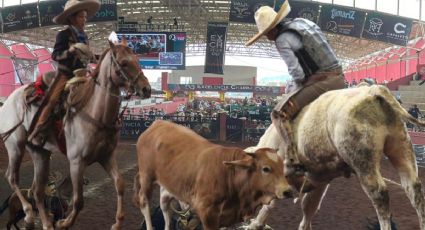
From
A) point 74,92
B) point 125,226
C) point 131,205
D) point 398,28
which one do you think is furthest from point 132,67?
point 398,28

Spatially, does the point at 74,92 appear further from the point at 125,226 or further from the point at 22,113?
the point at 125,226

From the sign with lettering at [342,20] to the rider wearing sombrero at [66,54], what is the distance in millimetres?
16854

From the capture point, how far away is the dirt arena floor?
21.5 ft

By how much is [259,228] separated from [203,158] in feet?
3.88

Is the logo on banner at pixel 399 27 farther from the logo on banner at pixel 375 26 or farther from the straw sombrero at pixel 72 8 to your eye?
the straw sombrero at pixel 72 8

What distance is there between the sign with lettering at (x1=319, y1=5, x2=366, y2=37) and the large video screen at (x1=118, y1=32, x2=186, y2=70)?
6.75m

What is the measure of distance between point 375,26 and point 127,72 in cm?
1839

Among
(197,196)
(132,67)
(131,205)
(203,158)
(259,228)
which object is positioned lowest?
(131,205)

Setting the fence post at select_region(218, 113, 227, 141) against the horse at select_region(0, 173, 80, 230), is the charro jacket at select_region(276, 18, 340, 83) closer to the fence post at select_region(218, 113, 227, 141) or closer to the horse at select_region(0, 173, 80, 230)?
the horse at select_region(0, 173, 80, 230)

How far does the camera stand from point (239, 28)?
46.9 metres

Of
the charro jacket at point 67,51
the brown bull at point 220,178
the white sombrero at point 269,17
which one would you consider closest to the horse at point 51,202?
the charro jacket at point 67,51

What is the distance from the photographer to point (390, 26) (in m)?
20.5

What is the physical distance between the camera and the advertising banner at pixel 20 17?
70.1 feet

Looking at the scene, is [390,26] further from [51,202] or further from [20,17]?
[51,202]
